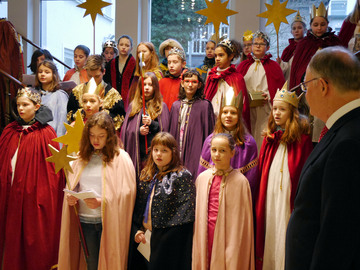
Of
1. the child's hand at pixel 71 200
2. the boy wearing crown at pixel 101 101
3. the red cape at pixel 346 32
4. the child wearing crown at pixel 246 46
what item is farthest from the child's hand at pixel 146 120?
the red cape at pixel 346 32

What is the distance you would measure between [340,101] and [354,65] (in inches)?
5.9

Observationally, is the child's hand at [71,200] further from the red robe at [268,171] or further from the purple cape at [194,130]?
the red robe at [268,171]

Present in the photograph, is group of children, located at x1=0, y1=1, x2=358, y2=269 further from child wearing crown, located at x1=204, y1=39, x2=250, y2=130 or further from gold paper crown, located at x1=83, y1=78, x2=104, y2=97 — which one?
child wearing crown, located at x1=204, y1=39, x2=250, y2=130

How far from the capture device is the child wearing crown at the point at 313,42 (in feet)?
15.0


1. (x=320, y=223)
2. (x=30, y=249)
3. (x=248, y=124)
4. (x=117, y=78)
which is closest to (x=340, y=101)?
(x=320, y=223)

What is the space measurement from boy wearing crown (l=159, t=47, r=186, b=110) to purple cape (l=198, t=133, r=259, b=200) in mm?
1137

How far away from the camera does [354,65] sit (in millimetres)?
1597

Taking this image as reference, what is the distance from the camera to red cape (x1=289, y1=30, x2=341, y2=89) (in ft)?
14.9

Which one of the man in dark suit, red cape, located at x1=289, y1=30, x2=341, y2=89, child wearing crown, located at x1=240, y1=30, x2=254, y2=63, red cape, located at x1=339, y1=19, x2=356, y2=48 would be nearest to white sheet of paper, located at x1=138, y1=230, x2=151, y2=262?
the man in dark suit

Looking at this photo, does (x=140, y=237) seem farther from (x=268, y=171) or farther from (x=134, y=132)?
(x=268, y=171)

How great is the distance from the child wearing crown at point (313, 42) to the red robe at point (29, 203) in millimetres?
2821

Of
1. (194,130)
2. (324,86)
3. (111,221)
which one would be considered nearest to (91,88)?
(194,130)

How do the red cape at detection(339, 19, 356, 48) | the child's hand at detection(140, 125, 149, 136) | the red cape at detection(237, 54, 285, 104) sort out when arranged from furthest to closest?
1. the red cape at detection(339, 19, 356, 48)
2. the red cape at detection(237, 54, 285, 104)
3. the child's hand at detection(140, 125, 149, 136)

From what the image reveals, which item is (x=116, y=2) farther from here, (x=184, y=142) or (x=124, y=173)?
(x=124, y=173)
